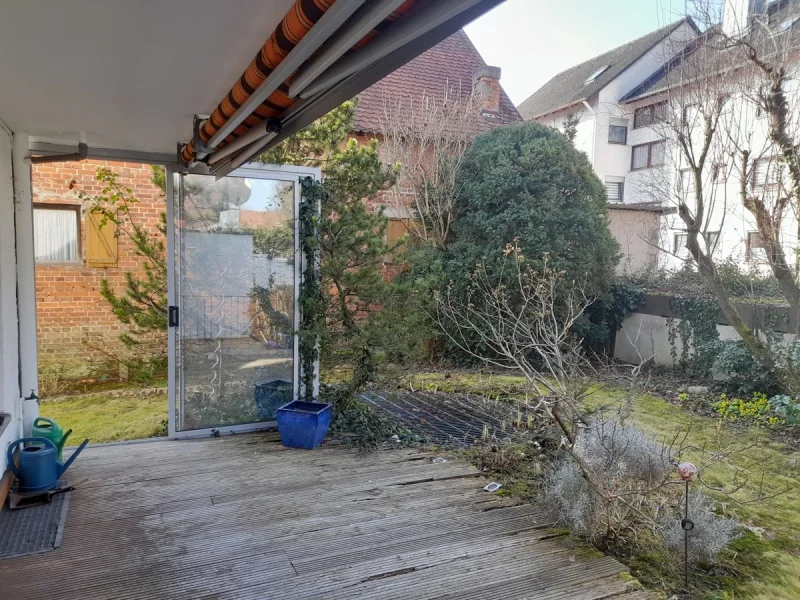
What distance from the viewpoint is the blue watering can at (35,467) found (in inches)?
124

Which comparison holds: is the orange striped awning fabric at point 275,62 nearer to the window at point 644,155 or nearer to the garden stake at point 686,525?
the garden stake at point 686,525

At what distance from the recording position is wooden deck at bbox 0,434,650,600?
2344mm

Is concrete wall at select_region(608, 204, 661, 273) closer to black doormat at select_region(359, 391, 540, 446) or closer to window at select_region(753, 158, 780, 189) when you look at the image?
window at select_region(753, 158, 780, 189)

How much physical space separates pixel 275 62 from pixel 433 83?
8.77m

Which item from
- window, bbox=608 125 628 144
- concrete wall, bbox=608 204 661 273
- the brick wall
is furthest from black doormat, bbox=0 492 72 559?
window, bbox=608 125 628 144

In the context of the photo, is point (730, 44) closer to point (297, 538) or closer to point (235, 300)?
point (235, 300)

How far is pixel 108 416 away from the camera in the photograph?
5.40 m

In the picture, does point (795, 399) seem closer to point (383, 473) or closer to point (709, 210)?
point (709, 210)

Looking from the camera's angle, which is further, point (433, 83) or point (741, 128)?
point (433, 83)

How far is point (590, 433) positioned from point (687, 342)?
442 centimetres

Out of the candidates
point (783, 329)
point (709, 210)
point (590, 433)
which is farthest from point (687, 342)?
point (590, 433)

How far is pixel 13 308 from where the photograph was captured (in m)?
3.61

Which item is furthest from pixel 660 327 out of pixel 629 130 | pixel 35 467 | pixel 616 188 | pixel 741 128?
pixel 629 130

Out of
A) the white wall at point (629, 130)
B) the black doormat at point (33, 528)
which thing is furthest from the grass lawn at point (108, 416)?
the white wall at point (629, 130)
